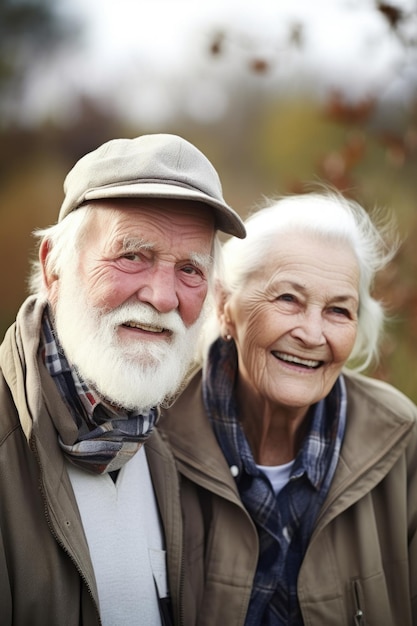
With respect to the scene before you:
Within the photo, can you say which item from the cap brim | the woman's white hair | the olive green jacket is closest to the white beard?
the olive green jacket

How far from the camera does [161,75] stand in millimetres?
8109

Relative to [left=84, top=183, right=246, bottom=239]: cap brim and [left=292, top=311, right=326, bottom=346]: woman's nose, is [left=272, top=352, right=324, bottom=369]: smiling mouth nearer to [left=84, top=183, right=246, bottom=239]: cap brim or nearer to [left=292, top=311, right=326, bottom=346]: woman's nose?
[left=292, top=311, right=326, bottom=346]: woman's nose

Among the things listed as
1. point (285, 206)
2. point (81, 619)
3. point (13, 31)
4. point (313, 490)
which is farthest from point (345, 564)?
point (13, 31)

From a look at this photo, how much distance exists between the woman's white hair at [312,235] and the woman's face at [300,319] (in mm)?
50

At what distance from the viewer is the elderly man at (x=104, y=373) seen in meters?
2.25

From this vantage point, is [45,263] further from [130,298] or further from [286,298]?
[286,298]

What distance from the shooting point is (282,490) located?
2957mm

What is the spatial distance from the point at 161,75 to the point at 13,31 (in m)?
1.74

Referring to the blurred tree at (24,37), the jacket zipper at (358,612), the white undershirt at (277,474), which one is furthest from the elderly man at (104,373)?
the blurred tree at (24,37)

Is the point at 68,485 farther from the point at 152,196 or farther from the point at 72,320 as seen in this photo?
the point at 152,196

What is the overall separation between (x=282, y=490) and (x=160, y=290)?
109 centimetres

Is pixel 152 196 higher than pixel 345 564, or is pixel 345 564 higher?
pixel 152 196

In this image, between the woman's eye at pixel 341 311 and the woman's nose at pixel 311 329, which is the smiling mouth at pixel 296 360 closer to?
the woman's nose at pixel 311 329

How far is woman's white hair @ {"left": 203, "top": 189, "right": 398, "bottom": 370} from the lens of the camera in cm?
298
